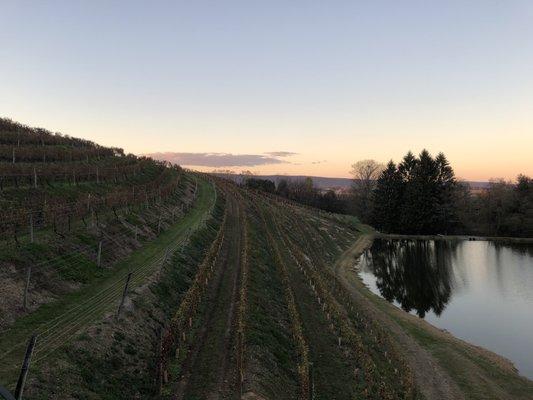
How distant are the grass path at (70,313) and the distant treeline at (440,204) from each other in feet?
344

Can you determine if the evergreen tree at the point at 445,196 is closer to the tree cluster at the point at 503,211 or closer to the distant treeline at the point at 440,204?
the distant treeline at the point at 440,204

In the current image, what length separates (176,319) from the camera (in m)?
25.6

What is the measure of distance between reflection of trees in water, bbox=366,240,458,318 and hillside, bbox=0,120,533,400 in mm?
7621

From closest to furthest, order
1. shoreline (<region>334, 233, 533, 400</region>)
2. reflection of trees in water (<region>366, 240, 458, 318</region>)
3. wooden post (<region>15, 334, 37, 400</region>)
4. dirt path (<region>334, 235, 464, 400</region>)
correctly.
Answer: wooden post (<region>15, 334, 37, 400</region>) < dirt path (<region>334, 235, 464, 400</region>) < shoreline (<region>334, 233, 533, 400</region>) < reflection of trees in water (<region>366, 240, 458, 318</region>)

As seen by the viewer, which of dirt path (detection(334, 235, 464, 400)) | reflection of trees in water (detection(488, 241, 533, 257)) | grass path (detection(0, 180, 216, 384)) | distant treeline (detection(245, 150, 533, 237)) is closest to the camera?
grass path (detection(0, 180, 216, 384))

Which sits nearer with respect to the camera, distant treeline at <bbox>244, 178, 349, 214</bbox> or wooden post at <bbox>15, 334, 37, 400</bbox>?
wooden post at <bbox>15, 334, 37, 400</bbox>

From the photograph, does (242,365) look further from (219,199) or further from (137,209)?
(219,199)

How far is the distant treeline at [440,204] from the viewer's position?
125250mm

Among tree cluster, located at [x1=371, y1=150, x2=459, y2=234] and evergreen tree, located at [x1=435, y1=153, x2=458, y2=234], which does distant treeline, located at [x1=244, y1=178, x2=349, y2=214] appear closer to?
tree cluster, located at [x1=371, y1=150, x2=459, y2=234]

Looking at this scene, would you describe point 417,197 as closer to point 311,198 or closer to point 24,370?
point 311,198

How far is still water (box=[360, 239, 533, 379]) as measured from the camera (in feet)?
139

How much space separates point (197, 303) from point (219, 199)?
58.7 metres

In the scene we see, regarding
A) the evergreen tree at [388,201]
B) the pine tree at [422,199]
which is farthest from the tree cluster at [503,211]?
the evergreen tree at [388,201]

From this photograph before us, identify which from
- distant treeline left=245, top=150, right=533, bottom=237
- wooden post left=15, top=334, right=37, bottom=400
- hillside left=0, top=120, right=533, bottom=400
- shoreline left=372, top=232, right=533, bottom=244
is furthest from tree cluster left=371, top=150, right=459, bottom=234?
wooden post left=15, top=334, right=37, bottom=400
